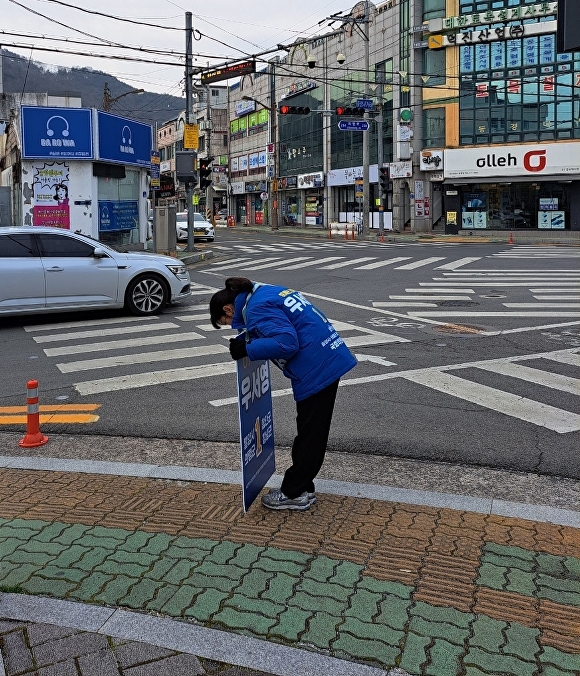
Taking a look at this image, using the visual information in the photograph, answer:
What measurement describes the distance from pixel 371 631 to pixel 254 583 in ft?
2.40

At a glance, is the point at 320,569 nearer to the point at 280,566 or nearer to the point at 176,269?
the point at 280,566

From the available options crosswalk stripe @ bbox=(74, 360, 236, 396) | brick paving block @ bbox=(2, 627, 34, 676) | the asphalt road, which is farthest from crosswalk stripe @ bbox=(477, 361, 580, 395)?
brick paving block @ bbox=(2, 627, 34, 676)

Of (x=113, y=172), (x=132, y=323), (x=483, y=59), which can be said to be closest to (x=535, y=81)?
(x=483, y=59)

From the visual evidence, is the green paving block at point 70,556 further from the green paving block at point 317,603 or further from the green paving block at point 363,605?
the green paving block at point 363,605

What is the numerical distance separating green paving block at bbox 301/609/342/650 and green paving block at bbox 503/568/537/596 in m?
0.94

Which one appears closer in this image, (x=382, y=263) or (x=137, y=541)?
(x=137, y=541)

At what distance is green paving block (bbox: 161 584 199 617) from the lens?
12.3 feet

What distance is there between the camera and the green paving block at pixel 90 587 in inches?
154

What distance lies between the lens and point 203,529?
473 cm


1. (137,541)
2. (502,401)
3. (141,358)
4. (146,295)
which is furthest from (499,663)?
(146,295)

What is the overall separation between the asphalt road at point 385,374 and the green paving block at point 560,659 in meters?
2.59

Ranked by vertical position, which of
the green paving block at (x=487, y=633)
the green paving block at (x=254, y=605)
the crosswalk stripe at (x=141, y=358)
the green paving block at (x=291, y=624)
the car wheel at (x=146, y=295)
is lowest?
the green paving block at (x=487, y=633)

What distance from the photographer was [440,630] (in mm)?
3561

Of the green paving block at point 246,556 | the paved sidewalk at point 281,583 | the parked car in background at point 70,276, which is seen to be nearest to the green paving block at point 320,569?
the paved sidewalk at point 281,583
